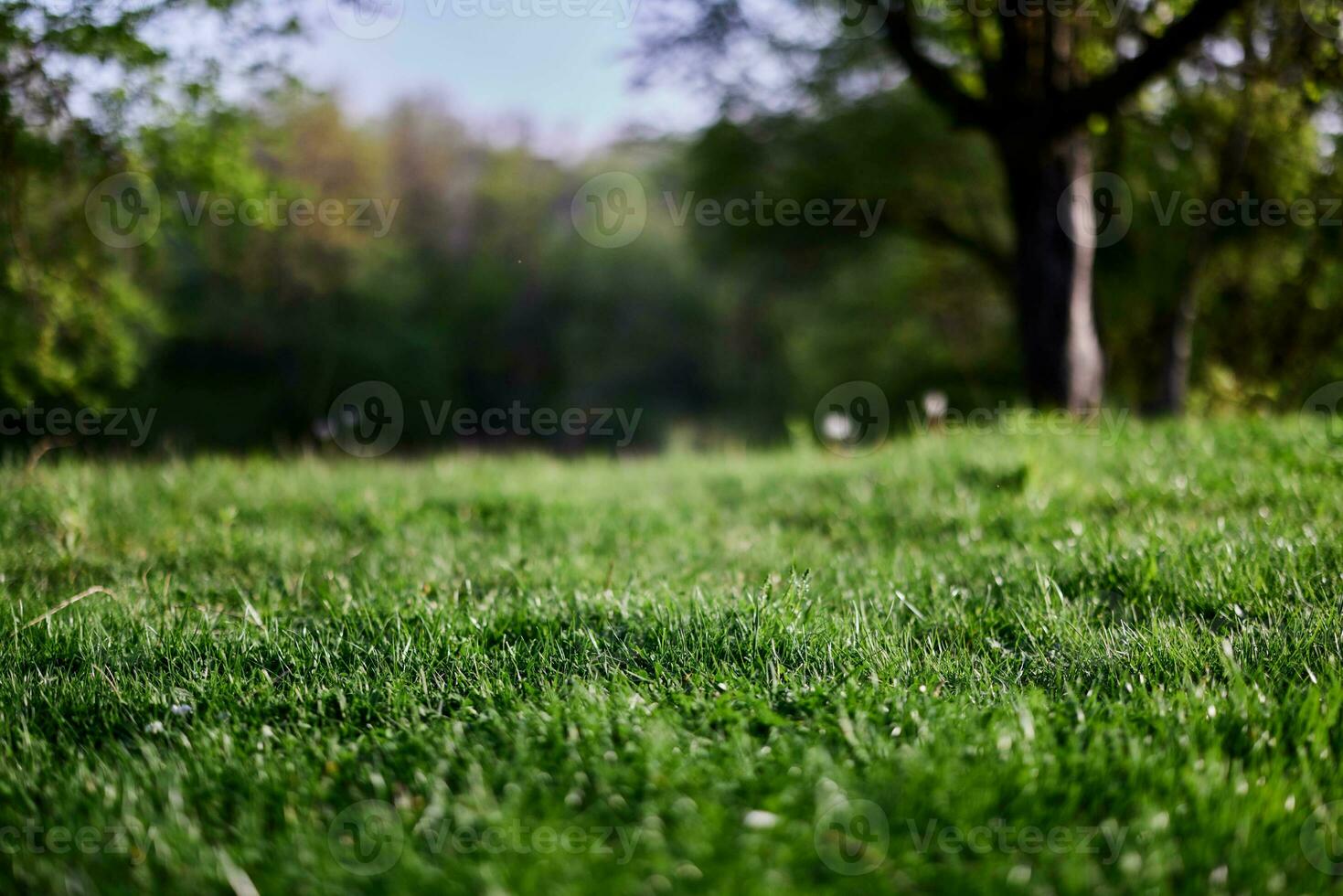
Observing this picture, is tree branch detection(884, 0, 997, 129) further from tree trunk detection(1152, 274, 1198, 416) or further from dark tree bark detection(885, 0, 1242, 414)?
tree trunk detection(1152, 274, 1198, 416)

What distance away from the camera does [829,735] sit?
8.41 ft

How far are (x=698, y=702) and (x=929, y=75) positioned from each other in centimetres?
762

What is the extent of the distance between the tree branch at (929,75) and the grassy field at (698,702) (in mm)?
4742

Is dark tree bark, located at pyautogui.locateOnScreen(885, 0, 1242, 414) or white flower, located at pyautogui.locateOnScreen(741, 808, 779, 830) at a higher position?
dark tree bark, located at pyautogui.locateOnScreen(885, 0, 1242, 414)

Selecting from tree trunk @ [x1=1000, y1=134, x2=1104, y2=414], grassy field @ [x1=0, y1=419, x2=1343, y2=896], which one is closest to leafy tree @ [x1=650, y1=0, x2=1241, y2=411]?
tree trunk @ [x1=1000, y1=134, x2=1104, y2=414]

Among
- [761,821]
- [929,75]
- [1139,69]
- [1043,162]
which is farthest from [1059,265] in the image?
[761,821]

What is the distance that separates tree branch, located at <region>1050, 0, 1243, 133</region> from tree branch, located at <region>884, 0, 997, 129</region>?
70 cm

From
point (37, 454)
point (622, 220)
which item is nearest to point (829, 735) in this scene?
point (37, 454)

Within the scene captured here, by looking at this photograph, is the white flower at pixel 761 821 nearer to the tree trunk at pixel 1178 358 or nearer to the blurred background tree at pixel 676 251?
the blurred background tree at pixel 676 251

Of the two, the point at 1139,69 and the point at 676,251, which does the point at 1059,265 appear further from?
the point at 676,251

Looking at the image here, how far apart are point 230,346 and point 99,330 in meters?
22.8

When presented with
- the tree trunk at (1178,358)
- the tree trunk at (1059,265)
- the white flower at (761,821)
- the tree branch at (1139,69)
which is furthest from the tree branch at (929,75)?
the white flower at (761,821)

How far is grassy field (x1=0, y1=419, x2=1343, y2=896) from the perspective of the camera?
2.08m

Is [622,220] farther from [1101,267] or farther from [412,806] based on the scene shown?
[412,806]
